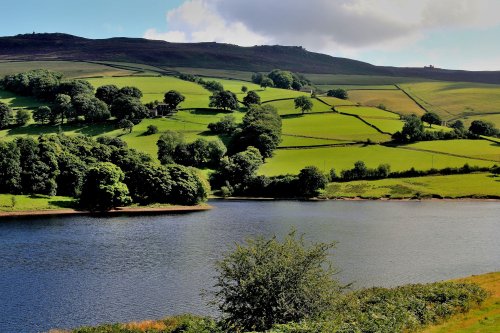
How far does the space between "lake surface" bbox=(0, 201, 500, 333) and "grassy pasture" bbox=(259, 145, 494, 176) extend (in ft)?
104

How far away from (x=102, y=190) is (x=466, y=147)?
115 meters

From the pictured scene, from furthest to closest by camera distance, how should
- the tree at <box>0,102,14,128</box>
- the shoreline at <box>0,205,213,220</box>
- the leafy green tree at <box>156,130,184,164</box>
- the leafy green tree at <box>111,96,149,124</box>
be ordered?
the leafy green tree at <box>111,96,149,124</box>
the tree at <box>0,102,14,128</box>
the leafy green tree at <box>156,130,184,164</box>
the shoreline at <box>0,205,213,220</box>

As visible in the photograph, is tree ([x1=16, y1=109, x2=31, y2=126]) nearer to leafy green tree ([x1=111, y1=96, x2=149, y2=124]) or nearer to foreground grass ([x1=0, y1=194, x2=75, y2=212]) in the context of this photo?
leafy green tree ([x1=111, y1=96, x2=149, y2=124])

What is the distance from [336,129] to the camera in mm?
187375

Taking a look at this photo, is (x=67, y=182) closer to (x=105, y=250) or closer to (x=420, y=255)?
(x=105, y=250)

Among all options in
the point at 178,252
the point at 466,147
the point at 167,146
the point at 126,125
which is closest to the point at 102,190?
the point at 178,252

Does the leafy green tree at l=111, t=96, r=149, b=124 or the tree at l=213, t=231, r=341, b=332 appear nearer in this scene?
the tree at l=213, t=231, r=341, b=332

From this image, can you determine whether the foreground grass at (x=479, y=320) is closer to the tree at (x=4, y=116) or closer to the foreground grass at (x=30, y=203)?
the foreground grass at (x=30, y=203)

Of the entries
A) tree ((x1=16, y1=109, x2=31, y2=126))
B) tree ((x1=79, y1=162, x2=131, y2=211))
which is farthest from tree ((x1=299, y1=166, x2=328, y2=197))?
tree ((x1=16, y1=109, x2=31, y2=126))

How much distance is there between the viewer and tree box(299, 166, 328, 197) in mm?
141875

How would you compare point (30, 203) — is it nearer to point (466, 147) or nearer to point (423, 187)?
point (423, 187)

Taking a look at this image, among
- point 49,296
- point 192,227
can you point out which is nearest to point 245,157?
point 192,227

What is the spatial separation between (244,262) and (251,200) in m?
101

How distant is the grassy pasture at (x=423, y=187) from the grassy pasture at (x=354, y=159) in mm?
7452
